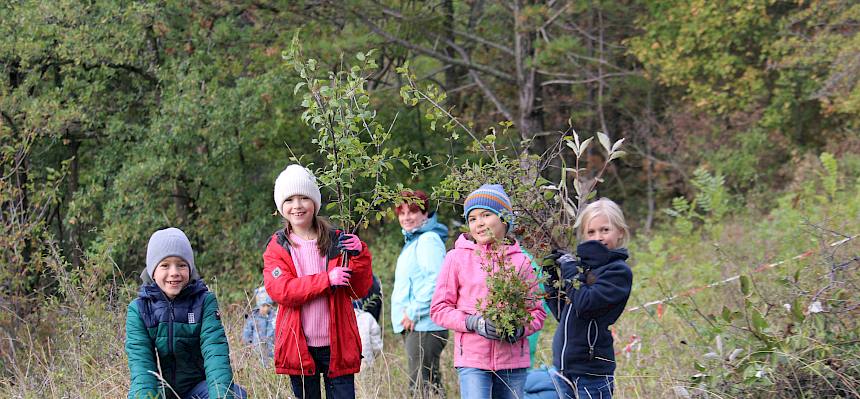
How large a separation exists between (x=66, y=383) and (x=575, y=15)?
17.4 metres

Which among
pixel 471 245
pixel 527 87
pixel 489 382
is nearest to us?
pixel 489 382

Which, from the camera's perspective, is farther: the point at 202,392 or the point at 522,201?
the point at 202,392

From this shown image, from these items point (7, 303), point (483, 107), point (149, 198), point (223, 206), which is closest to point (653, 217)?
point (483, 107)

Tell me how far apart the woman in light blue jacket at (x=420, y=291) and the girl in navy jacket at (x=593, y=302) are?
71.7 inches

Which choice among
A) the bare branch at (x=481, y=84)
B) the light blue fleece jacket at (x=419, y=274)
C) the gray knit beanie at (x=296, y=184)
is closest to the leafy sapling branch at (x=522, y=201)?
the gray knit beanie at (x=296, y=184)

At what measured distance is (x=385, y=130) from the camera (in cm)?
1560

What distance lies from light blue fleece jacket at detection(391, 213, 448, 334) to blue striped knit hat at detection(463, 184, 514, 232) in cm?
187

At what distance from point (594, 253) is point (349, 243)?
1.20 m

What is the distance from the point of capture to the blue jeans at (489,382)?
4992mm

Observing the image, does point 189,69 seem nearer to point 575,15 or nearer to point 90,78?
point 90,78

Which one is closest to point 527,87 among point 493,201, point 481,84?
point 481,84

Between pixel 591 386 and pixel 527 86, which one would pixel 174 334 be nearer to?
pixel 591 386

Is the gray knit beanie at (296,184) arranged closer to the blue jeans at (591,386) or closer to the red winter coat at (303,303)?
the red winter coat at (303,303)

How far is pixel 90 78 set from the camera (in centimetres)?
1477
